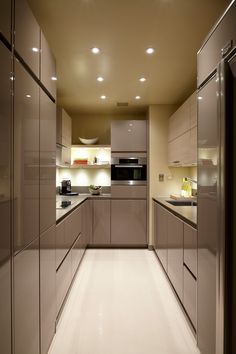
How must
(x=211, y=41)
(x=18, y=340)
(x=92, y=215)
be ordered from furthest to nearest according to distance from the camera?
(x=92, y=215) < (x=211, y=41) < (x=18, y=340)

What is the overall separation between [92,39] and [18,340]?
2412 mm

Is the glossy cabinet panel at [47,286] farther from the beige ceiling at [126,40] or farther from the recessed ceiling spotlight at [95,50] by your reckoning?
the recessed ceiling spotlight at [95,50]

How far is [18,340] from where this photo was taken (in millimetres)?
1182

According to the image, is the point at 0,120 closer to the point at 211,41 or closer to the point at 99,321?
the point at 211,41

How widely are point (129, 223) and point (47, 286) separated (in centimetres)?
281

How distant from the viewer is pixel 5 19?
40.9 inches

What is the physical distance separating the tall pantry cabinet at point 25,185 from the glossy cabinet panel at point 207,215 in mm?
1043

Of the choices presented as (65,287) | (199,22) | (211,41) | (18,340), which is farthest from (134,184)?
(18,340)

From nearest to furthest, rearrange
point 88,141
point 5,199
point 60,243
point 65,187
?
point 5,199 → point 60,243 → point 65,187 → point 88,141

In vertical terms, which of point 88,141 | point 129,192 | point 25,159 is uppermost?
point 88,141

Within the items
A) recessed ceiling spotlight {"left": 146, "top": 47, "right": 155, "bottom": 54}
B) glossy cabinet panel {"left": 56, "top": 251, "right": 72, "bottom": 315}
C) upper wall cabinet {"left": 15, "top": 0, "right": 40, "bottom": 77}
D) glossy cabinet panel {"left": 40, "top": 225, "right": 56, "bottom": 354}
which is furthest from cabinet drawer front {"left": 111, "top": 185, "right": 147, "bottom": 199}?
upper wall cabinet {"left": 15, "top": 0, "right": 40, "bottom": 77}

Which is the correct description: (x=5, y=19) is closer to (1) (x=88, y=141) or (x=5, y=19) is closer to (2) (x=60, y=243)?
(2) (x=60, y=243)

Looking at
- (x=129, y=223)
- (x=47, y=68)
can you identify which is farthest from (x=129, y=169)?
(x=47, y=68)

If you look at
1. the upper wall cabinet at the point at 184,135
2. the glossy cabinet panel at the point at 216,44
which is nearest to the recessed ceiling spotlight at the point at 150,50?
the upper wall cabinet at the point at 184,135
